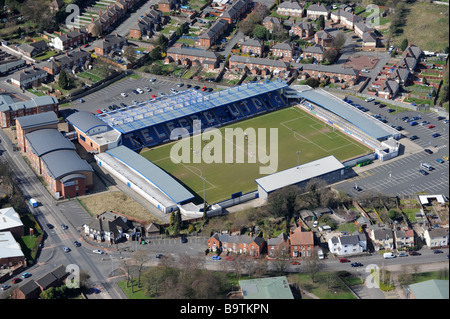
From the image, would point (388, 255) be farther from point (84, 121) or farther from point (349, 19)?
point (349, 19)

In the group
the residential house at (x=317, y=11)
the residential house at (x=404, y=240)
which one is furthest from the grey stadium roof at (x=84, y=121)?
the residential house at (x=317, y=11)

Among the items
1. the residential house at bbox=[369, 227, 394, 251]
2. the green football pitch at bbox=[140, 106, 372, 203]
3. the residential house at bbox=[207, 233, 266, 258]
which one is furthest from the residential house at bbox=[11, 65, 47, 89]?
the residential house at bbox=[369, 227, 394, 251]

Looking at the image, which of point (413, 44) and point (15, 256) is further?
point (413, 44)

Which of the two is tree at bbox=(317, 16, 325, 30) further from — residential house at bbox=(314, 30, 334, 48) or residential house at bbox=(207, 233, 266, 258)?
residential house at bbox=(207, 233, 266, 258)

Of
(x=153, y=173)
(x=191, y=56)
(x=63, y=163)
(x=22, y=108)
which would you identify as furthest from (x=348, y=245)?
(x=191, y=56)
